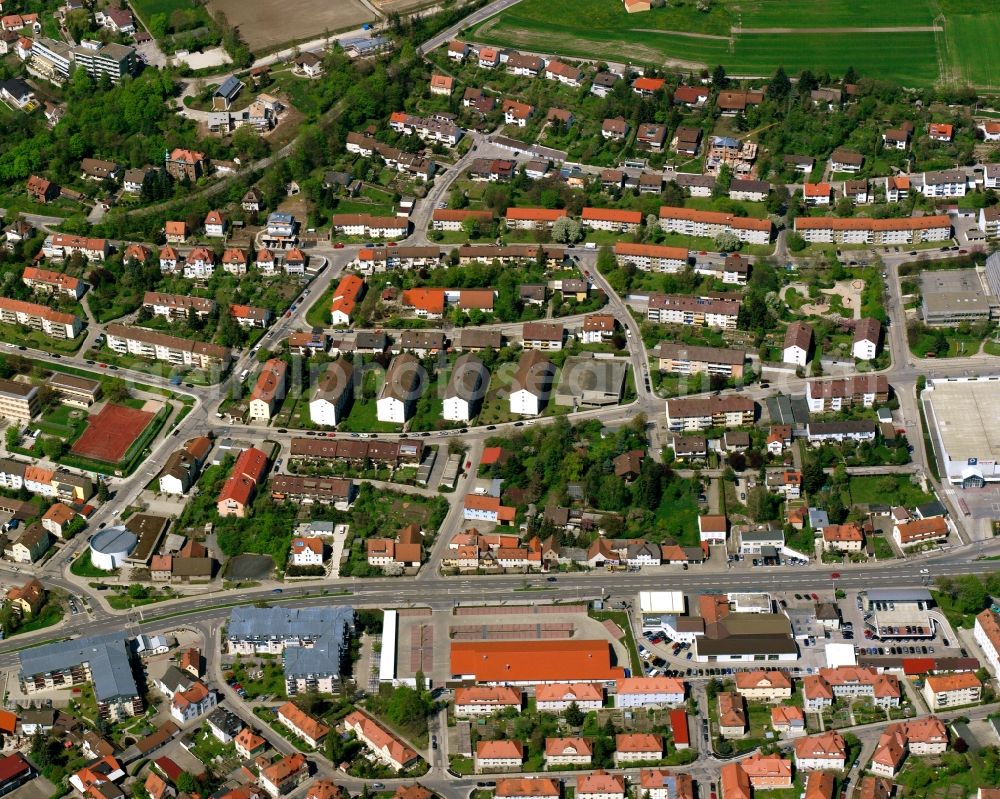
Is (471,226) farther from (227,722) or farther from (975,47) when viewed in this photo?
(975,47)

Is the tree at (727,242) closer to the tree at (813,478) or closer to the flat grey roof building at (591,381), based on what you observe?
the flat grey roof building at (591,381)

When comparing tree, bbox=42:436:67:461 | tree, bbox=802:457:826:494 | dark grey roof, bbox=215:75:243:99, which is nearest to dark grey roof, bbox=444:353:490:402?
tree, bbox=802:457:826:494

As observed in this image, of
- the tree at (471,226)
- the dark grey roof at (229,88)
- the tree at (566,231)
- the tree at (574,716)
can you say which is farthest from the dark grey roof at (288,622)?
the dark grey roof at (229,88)

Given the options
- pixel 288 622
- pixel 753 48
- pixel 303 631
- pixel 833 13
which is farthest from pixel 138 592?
pixel 833 13

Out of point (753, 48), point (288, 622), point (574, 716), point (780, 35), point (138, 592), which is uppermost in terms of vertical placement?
point (780, 35)

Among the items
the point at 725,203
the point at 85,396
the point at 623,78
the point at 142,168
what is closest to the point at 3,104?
the point at 142,168

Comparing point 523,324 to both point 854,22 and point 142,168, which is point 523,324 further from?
point 854,22

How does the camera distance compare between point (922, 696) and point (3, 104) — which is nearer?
point (922, 696)
